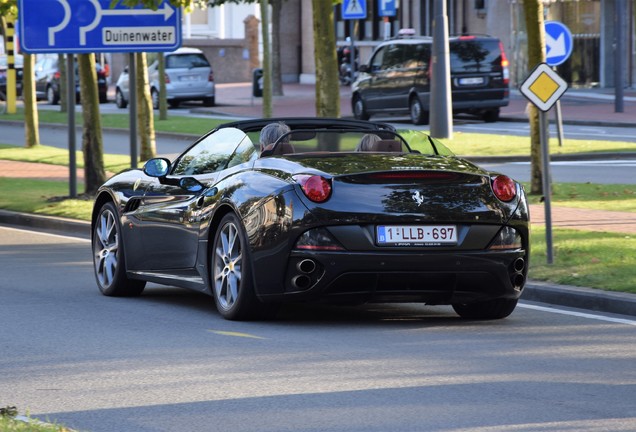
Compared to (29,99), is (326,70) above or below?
above

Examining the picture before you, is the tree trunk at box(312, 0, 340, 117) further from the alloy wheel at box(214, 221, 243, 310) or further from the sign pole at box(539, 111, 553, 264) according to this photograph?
the alloy wheel at box(214, 221, 243, 310)

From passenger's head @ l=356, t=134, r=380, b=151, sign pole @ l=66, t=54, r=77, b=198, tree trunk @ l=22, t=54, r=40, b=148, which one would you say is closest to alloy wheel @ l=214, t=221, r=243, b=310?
passenger's head @ l=356, t=134, r=380, b=151

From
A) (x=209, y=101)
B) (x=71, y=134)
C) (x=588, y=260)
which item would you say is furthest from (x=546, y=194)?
(x=209, y=101)

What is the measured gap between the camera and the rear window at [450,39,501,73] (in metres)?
34.6

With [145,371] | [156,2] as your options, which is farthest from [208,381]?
[156,2]

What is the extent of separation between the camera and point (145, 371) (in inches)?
307

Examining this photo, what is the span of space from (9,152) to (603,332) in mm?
21660

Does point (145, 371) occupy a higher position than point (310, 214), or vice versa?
point (310, 214)

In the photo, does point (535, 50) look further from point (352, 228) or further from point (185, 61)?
point (185, 61)

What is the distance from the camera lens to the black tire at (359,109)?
3679 centimetres

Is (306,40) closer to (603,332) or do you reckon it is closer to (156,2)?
(156,2)

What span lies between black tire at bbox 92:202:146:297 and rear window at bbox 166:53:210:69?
35.6 m

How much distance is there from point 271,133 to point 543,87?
296 centimetres

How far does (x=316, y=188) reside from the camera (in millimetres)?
9039
